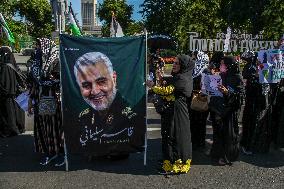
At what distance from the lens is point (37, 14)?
121 feet

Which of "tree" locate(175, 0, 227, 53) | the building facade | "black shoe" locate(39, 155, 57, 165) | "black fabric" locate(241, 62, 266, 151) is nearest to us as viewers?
"black shoe" locate(39, 155, 57, 165)

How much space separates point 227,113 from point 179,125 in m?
0.93

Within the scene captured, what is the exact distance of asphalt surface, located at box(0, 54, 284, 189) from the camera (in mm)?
5977

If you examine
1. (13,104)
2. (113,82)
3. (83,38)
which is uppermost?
(83,38)

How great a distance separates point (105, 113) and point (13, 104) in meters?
3.10

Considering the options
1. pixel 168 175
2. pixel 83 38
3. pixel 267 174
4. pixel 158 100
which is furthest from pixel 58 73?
pixel 267 174

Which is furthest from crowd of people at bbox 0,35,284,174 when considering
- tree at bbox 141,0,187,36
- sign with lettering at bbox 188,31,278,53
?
tree at bbox 141,0,187,36

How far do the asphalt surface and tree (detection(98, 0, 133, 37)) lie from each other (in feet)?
113

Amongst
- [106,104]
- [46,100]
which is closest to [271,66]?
[106,104]

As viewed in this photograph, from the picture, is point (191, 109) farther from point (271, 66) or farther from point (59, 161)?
point (59, 161)

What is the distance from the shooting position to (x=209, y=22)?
22547mm

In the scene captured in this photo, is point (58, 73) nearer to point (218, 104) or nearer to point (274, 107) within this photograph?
point (218, 104)

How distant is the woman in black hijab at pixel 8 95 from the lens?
8.53m

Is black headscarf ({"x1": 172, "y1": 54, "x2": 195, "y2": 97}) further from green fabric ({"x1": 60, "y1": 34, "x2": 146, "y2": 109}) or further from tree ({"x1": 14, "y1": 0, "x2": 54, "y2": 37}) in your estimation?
tree ({"x1": 14, "y1": 0, "x2": 54, "y2": 37})
